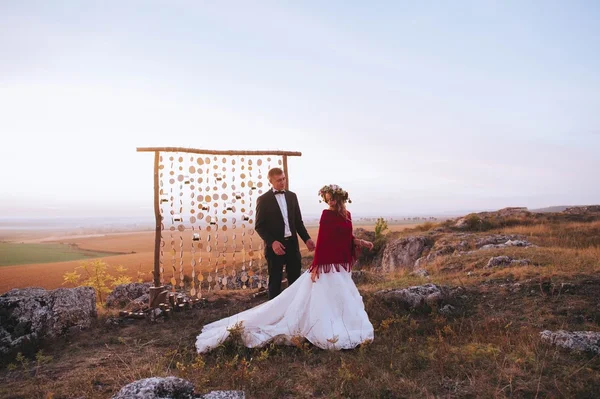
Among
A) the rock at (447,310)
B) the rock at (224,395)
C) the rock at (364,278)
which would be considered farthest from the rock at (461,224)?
the rock at (224,395)

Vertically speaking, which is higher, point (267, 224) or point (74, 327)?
point (267, 224)

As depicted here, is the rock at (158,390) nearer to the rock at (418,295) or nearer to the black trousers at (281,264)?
the black trousers at (281,264)

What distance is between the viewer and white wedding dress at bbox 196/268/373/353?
21.2 ft

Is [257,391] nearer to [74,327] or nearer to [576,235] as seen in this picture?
[74,327]

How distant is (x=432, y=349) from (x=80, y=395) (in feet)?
15.3

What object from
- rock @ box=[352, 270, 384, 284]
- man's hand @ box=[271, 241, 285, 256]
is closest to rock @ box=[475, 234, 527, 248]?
rock @ box=[352, 270, 384, 284]

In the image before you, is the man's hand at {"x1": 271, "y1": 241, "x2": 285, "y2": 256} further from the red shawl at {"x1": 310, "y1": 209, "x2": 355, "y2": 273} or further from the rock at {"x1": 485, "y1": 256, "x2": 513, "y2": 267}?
the rock at {"x1": 485, "y1": 256, "x2": 513, "y2": 267}

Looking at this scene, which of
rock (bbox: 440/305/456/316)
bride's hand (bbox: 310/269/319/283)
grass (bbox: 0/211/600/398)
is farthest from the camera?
rock (bbox: 440/305/456/316)

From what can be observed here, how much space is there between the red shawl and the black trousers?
1850mm

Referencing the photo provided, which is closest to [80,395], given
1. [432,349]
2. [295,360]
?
[295,360]

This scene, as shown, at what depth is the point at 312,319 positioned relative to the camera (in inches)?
260

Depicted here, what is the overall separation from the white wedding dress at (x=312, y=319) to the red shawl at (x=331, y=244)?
14 cm

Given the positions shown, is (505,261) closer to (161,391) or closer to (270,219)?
(270,219)

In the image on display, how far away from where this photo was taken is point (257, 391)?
4.94 m
